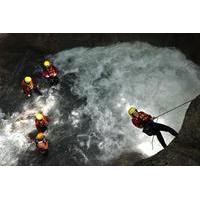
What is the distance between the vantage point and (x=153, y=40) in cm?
1198

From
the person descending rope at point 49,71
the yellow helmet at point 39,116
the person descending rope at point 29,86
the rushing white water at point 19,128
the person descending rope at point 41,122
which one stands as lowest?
the rushing white water at point 19,128

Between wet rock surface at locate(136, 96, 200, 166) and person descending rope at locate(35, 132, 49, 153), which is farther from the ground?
wet rock surface at locate(136, 96, 200, 166)

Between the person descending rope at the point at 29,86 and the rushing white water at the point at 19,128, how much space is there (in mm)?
267

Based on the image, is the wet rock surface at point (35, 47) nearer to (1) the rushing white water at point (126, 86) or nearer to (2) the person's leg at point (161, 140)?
(1) the rushing white water at point (126, 86)

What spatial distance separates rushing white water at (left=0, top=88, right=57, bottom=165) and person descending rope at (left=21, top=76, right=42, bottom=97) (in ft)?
0.88

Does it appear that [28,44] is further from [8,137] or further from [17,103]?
[8,137]

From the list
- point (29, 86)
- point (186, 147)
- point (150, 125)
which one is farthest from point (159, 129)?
point (29, 86)

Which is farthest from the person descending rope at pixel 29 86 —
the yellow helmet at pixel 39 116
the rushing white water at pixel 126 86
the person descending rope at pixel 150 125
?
the person descending rope at pixel 150 125

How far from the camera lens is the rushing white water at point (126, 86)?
31.5 ft

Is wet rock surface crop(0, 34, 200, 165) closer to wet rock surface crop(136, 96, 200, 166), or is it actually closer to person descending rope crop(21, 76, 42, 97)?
person descending rope crop(21, 76, 42, 97)

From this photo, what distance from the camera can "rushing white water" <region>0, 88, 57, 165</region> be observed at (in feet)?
31.5

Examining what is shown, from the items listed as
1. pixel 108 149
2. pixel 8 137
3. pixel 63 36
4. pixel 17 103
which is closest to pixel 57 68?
pixel 63 36

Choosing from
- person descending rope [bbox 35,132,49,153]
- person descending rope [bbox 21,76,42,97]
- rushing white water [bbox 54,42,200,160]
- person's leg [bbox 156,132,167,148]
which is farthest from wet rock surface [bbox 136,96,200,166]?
person descending rope [bbox 21,76,42,97]

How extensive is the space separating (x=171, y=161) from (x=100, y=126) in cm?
389
